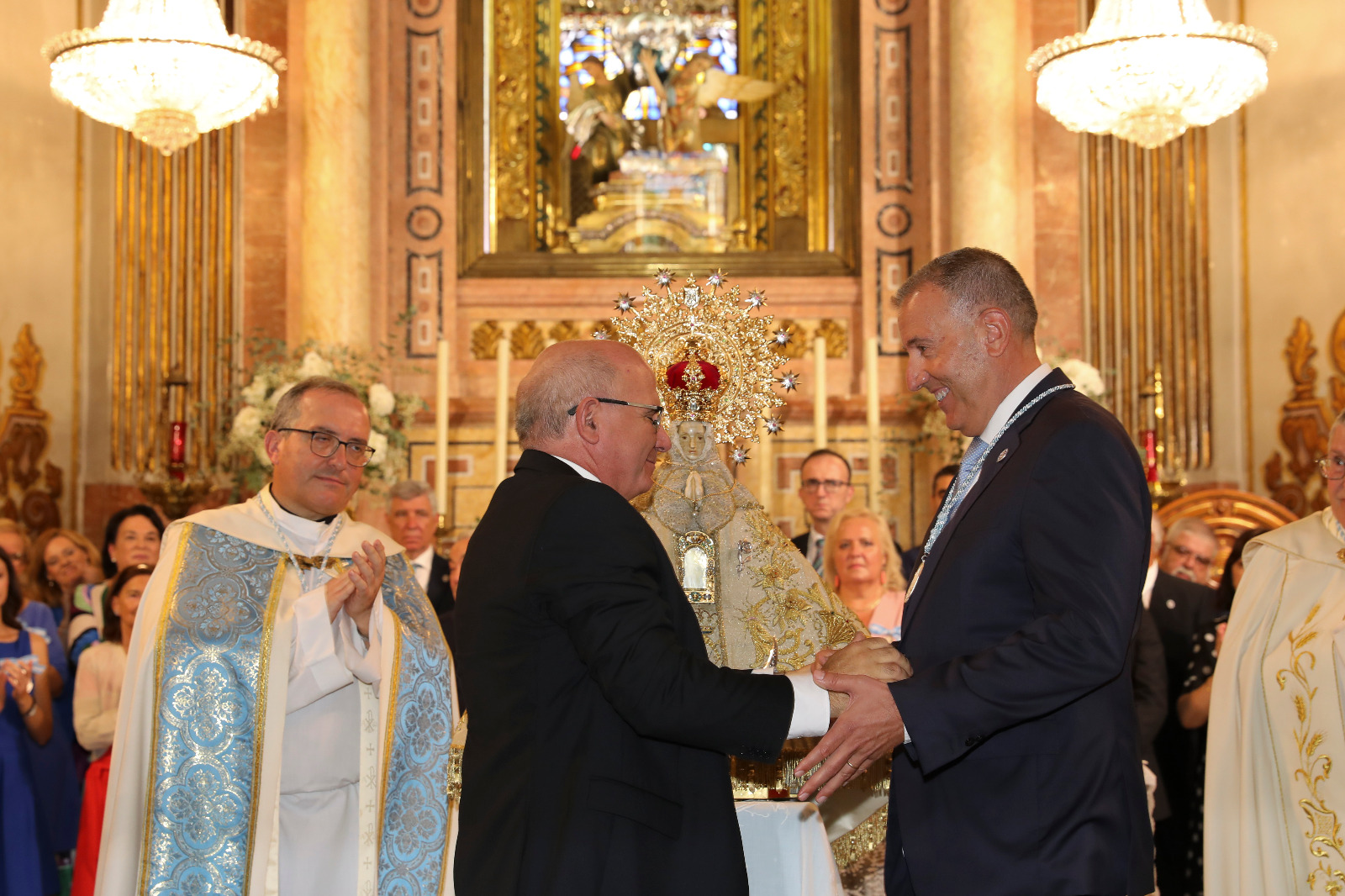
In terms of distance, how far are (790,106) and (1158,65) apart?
3.28 metres

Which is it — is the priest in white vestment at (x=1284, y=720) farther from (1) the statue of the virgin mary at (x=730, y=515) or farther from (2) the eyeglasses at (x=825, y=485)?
(2) the eyeglasses at (x=825, y=485)

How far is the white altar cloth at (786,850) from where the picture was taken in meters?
3.18

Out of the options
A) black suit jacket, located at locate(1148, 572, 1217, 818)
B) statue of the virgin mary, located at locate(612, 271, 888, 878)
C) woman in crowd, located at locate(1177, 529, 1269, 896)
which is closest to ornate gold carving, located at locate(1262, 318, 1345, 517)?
black suit jacket, located at locate(1148, 572, 1217, 818)

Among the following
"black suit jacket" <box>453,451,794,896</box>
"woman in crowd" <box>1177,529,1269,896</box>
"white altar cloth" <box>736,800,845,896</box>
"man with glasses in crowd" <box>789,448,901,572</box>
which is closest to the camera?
"black suit jacket" <box>453,451,794,896</box>

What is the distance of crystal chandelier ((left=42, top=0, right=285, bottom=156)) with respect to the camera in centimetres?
635

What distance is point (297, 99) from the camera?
28.6ft

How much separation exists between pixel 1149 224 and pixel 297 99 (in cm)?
541

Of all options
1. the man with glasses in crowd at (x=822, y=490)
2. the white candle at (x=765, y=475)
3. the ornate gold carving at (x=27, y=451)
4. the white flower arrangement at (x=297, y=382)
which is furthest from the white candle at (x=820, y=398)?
the ornate gold carving at (x=27, y=451)

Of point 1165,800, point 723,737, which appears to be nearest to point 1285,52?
point 1165,800

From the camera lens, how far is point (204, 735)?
364 cm

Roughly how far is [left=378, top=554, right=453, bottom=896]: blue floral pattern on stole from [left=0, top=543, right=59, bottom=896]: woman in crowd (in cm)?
182

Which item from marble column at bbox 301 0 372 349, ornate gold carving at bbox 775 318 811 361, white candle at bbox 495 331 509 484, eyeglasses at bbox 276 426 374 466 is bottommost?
eyeglasses at bbox 276 426 374 466

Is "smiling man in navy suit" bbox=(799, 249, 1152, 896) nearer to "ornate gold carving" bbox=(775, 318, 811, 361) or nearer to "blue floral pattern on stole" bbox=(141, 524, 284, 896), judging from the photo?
"blue floral pattern on stole" bbox=(141, 524, 284, 896)

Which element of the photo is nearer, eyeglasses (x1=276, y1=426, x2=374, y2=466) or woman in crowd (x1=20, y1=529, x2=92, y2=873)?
eyeglasses (x1=276, y1=426, x2=374, y2=466)
